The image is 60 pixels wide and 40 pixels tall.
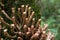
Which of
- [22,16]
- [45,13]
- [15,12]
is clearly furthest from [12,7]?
[45,13]

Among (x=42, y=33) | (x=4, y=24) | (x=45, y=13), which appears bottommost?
(x=42, y=33)

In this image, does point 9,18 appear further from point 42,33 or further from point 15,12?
point 42,33

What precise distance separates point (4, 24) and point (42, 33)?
454 millimetres

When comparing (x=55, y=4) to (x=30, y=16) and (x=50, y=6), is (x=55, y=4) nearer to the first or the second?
(x=50, y=6)

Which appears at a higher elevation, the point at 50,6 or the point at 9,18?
the point at 50,6

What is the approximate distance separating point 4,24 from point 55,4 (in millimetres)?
4966

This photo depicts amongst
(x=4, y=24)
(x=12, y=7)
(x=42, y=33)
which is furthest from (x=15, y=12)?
(x=42, y=33)

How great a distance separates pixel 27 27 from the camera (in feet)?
7.64

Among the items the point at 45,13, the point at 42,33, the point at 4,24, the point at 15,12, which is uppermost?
the point at 45,13

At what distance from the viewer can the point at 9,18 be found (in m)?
2.37

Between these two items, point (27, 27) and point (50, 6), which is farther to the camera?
point (50, 6)

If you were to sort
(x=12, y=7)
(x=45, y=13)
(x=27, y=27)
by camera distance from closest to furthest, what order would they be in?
(x=27, y=27)
(x=12, y=7)
(x=45, y=13)

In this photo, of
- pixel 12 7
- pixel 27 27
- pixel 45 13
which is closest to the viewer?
pixel 27 27

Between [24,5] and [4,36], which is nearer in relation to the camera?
[4,36]
